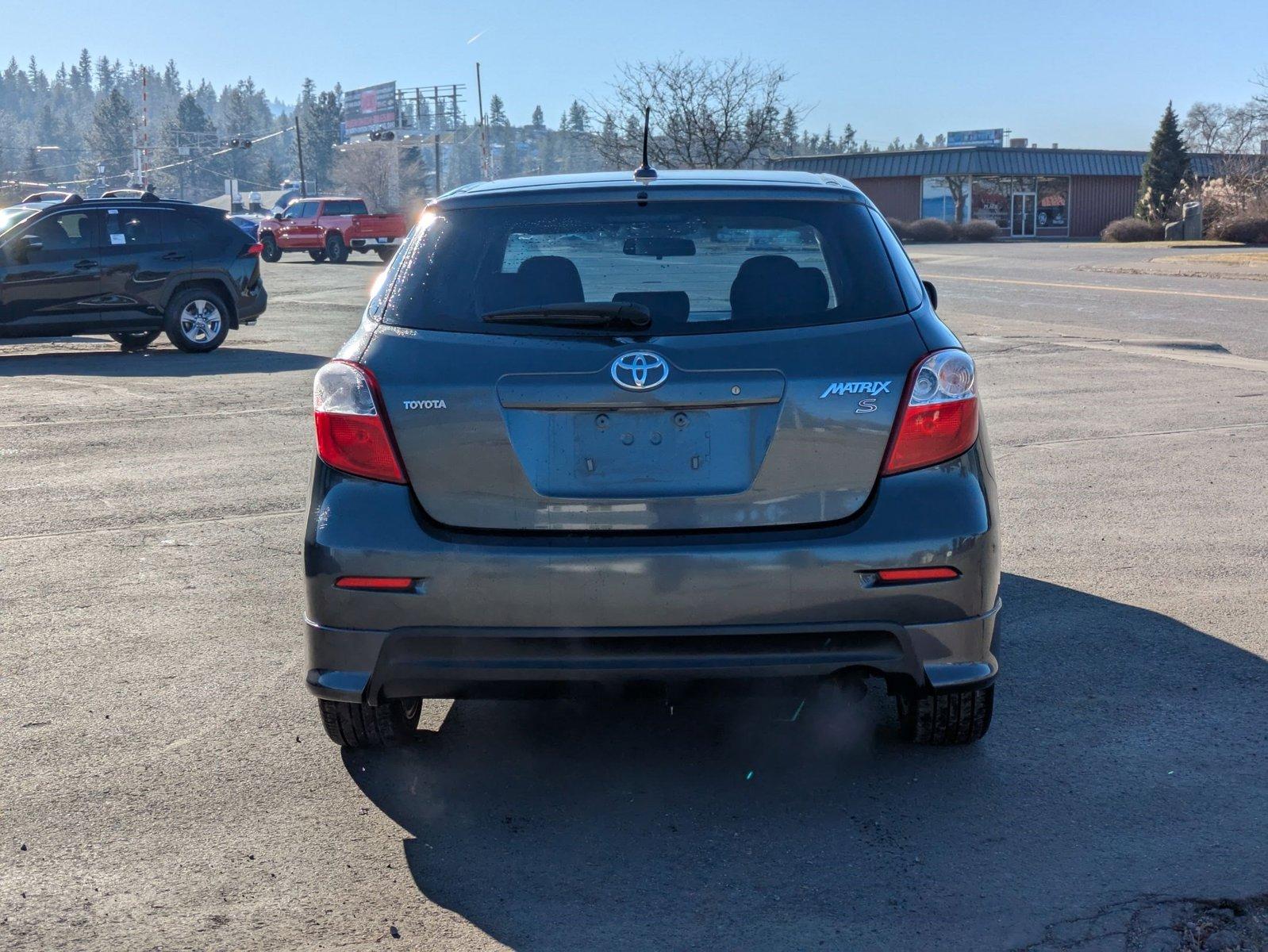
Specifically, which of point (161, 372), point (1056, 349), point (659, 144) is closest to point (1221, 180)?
point (659, 144)

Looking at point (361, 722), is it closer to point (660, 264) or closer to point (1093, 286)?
point (660, 264)

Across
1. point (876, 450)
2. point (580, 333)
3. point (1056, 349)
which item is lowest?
point (1056, 349)

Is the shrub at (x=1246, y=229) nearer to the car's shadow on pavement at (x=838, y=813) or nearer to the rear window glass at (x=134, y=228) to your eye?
the rear window glass at (x=134, y=228)

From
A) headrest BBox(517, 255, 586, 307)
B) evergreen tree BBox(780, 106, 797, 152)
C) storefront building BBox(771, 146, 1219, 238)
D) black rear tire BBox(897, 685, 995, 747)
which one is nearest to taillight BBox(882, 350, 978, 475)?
black rear tire BBox(897, 685, 995, 747)

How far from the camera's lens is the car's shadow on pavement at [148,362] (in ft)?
48.1

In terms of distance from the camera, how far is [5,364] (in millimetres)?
15789

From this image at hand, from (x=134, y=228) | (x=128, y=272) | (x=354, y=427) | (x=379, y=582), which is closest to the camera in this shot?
(x=379, y=582)

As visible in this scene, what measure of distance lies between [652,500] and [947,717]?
1201mm

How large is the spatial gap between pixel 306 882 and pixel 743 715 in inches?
64.3

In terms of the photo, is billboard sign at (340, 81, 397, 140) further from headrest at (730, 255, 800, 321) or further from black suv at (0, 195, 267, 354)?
headrest at (730, 255, 800, 321)

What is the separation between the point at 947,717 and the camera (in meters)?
3.99

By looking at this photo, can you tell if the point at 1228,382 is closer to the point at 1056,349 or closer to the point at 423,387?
the point at 1056,349

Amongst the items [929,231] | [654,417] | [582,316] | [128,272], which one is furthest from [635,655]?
[929,231]

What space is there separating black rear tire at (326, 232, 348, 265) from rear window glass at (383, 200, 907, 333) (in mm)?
40314
